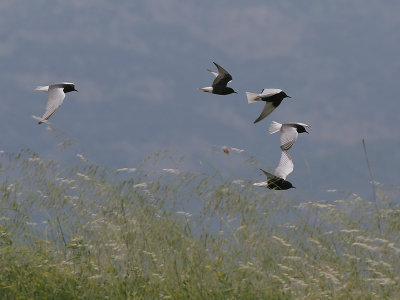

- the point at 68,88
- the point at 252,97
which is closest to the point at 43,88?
the point at 68,88

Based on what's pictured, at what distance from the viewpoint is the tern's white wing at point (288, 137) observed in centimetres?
520

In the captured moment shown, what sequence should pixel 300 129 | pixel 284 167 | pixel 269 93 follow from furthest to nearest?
pixel 269 93
pixel 300 129
pixel 284 167

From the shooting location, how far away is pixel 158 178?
516cm

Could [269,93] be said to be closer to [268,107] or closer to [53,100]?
[268,107]

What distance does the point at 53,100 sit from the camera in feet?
19.0

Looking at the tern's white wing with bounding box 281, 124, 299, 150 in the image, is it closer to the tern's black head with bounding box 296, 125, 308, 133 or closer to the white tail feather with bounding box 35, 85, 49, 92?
the tern's black head with bounding box 296, 125, 308, 133

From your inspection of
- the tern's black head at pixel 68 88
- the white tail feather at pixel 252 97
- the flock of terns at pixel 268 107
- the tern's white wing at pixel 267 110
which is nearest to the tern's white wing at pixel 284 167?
the flock of terns at pixel 268 107

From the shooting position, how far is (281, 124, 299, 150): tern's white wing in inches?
205

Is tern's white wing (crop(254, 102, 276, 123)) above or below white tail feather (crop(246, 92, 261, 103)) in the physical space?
below

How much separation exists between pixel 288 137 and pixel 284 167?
1.37ft

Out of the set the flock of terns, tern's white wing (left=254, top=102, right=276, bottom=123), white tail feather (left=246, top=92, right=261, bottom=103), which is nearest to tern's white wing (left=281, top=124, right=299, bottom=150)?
the flock of terns

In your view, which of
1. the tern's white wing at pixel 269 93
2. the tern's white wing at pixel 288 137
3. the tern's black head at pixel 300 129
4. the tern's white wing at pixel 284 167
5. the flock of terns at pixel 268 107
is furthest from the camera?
the tern's white wing at pixel 269 93

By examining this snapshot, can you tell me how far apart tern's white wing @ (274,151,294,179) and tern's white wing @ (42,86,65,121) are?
2320 millimetres

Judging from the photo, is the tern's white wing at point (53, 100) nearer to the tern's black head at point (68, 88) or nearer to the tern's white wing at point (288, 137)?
the tern's black head at point (68, 88)
